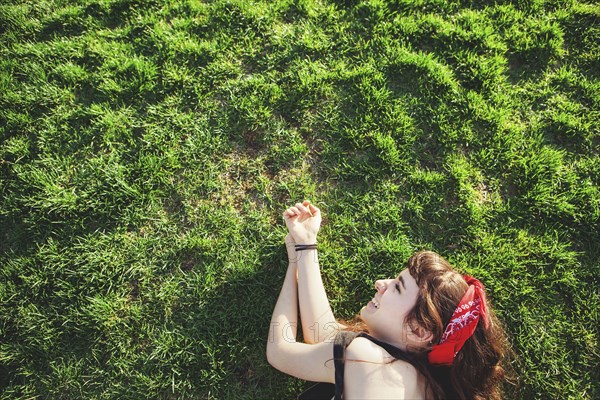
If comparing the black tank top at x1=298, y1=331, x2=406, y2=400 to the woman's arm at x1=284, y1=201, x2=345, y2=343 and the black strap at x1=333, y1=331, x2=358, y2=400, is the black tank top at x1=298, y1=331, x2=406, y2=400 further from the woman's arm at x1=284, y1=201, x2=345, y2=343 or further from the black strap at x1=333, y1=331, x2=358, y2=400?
the woman's arm at x1=284, y1=201, x2=345, y2=343

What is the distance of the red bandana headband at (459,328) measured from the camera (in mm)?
2090

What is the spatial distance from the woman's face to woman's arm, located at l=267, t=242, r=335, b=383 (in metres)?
→ 0.31

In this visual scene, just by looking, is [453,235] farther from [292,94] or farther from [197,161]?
[197,161]

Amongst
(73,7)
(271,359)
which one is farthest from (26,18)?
(271,359)

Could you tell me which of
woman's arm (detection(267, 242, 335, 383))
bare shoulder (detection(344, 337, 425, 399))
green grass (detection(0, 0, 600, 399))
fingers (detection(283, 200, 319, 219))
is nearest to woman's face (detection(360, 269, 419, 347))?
bare shoulder (detection(344, 337, 425, 399))

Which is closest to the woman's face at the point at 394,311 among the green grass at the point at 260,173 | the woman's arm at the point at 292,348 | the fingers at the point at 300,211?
the woman's arm at the point at 292,348

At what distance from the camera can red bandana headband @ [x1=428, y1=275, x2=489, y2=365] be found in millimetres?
2090

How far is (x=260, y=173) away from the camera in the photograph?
3230 millimetres

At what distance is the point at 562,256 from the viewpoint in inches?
119

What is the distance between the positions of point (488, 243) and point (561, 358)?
0.93 m

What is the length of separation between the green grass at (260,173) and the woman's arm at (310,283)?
22 centimetres

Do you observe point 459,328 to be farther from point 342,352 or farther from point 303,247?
point 303,247

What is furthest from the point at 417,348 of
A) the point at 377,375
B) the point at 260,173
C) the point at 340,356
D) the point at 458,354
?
the point at 260,173

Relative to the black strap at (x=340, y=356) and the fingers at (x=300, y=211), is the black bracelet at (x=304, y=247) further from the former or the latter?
the black strap at (x=340, y=356)
